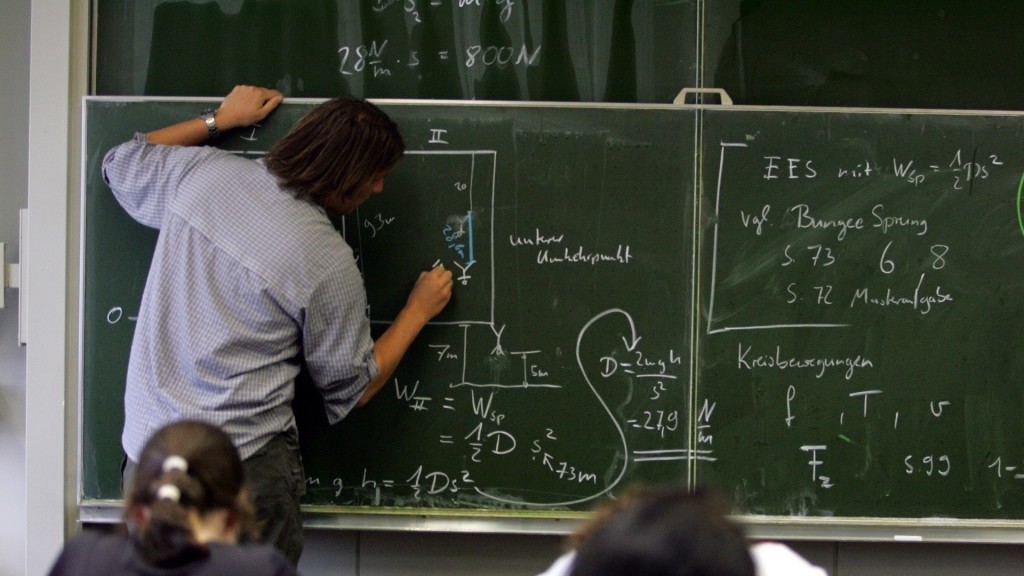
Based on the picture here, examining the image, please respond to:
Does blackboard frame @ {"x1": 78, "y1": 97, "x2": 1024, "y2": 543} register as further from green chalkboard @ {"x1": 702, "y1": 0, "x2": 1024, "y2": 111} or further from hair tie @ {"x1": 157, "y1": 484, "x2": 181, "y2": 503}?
hair tie @ {"x1": 157, "y1": 484, "x2": 181, "y2": 503}

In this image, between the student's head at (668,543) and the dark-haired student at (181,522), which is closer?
the student's head at (668,543)

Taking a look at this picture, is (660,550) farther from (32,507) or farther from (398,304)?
(32,507)

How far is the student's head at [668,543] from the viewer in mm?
1168

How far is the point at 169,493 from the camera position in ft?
5.15

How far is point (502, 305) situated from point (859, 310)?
106 cm

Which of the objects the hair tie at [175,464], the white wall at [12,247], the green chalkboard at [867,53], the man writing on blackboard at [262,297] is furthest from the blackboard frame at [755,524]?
the hair tie at [175,464]

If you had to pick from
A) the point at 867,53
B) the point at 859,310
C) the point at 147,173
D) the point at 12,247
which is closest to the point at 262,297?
the point at 147,173

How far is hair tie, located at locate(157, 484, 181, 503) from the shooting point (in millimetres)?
1564

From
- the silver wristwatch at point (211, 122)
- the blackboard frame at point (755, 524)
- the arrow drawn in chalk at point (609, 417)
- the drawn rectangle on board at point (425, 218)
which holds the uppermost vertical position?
the silver wristwatch at point (211, 122)

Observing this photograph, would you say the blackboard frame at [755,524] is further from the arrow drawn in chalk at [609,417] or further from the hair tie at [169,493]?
the hair tie at [169,493]

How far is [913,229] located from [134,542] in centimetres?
235

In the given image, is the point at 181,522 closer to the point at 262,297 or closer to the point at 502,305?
the point at 262,297

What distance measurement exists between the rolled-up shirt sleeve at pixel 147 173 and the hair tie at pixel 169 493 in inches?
49.0

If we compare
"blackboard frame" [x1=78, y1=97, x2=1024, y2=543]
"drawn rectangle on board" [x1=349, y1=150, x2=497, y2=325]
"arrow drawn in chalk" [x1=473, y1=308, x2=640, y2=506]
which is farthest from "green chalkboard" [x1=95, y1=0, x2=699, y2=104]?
"blackboard frame" [x1=78, y1=97, x2=1024, y2=543]
